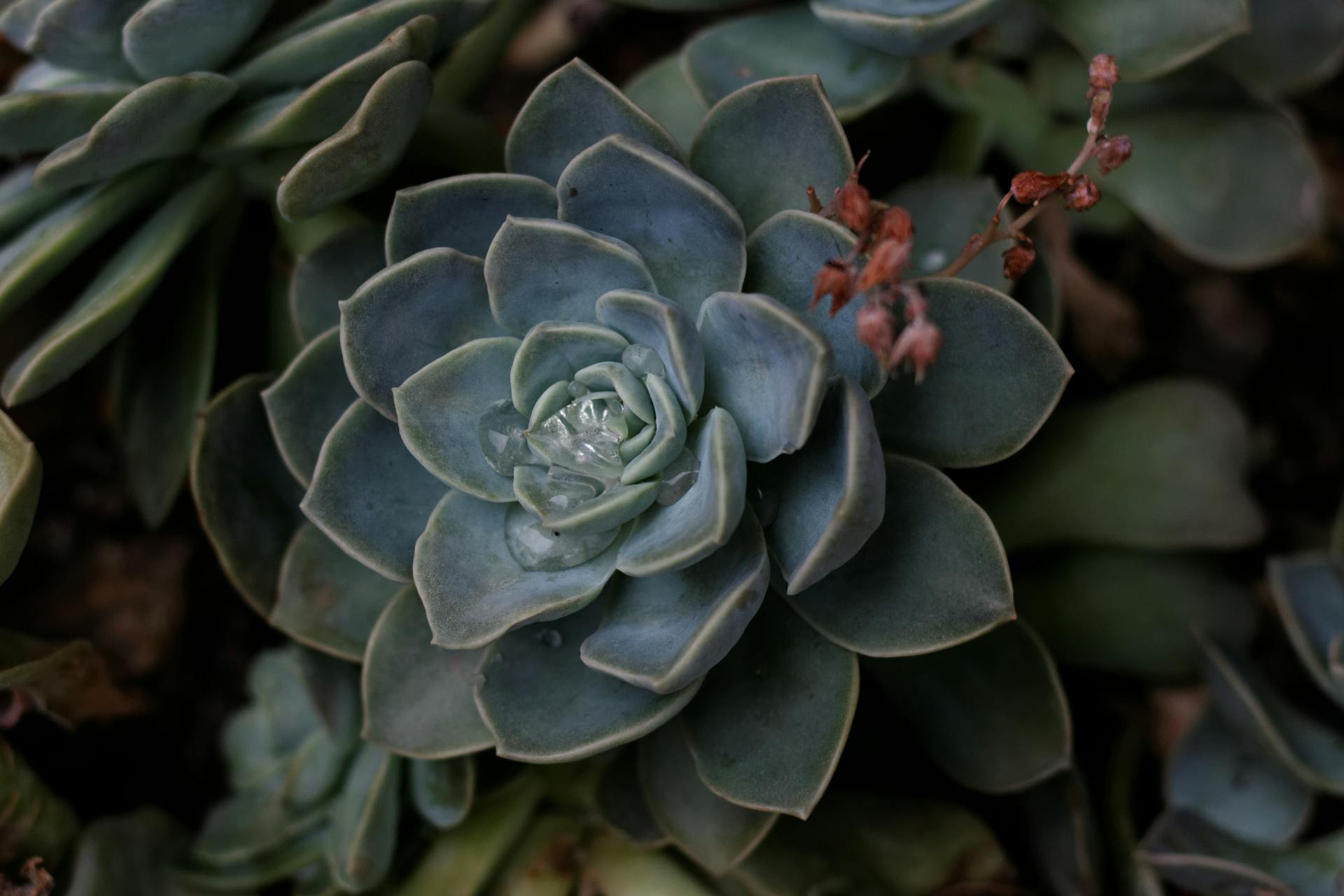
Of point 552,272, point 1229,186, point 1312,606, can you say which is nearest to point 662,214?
point 552,272

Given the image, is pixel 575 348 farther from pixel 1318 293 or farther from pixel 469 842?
pixel 1318 293

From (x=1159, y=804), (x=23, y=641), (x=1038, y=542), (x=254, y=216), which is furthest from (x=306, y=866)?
(x=1159, y=804)

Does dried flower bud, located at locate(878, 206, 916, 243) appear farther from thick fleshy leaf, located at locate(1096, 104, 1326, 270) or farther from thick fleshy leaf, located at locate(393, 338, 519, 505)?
thick fleshy leaf, located at locate(1096, 104, 1326, 270)

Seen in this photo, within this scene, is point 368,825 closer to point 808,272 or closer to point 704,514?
point 704,514

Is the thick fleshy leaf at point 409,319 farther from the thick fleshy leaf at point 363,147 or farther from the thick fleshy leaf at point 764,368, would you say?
the thick fleshy leaf at point 764,368

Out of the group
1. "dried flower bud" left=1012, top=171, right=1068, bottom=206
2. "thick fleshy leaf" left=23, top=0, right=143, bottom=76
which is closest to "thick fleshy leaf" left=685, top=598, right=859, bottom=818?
"dried flower bud" left=1012, top=171, right=1068, bottom=206
